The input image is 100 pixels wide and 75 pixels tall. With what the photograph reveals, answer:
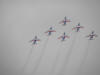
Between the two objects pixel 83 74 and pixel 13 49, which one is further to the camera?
pixel 83 74

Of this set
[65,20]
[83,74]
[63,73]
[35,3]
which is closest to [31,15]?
[35,3]

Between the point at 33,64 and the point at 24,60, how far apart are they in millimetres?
144

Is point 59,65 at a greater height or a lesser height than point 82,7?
lesser

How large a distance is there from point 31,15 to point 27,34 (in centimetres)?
28

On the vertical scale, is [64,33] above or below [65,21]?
below

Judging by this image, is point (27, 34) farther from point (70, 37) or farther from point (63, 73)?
point (63, 73)

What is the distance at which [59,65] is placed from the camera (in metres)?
1.71

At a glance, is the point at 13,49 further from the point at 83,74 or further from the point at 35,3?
the point at 83,74

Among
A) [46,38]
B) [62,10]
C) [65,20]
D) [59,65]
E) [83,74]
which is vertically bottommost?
[83,74]

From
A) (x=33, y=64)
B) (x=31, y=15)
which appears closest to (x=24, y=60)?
(x=33, y=64)

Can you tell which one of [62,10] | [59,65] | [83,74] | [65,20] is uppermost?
[62,10]

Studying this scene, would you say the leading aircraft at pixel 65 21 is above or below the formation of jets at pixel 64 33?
above

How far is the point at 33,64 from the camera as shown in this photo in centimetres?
168

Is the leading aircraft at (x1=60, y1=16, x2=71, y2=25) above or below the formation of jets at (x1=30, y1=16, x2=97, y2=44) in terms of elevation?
above
